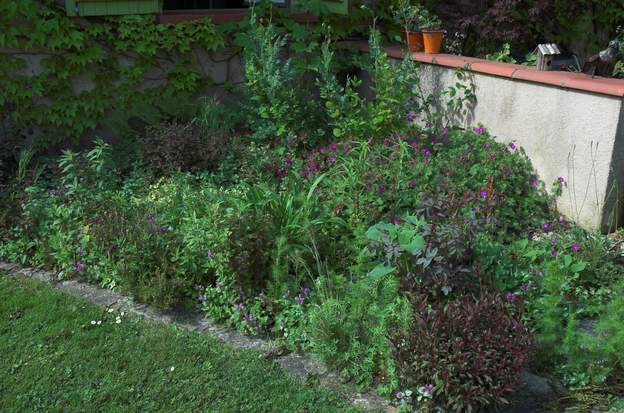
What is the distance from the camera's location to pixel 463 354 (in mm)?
2719

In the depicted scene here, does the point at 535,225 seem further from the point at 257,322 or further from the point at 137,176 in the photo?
the point at 137,176

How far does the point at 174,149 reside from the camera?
504cm

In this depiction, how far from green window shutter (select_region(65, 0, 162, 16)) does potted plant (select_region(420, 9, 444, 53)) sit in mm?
2310

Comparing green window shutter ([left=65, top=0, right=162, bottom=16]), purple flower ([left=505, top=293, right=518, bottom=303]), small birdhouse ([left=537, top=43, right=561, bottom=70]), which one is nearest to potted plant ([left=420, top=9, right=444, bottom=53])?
small birdhouse ([left=537, top=43, right=561, bottom=70])

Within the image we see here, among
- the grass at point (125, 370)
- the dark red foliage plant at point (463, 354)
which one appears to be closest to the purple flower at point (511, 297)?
the dark red foliage plant at point (463, 354)

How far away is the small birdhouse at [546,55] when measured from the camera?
507 centimetres

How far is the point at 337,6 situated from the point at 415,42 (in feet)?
2.58

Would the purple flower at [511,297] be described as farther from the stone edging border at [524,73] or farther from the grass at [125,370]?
the stone edging border at [524,73]

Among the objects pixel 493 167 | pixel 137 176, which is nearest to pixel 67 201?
pixel 137 176

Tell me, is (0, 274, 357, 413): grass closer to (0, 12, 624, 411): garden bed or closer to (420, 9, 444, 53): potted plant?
(0, 12, 624, 411): garden bed

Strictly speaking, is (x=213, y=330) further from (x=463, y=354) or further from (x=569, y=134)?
(x=569, y=134)

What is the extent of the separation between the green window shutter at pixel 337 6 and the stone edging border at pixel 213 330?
350 cm

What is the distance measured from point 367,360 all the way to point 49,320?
1.71 metres

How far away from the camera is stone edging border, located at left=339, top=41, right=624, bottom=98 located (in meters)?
4.43
